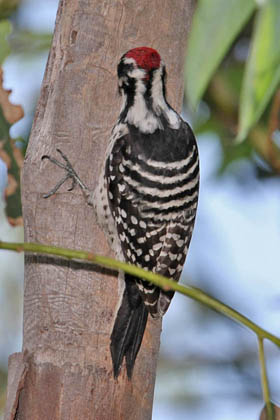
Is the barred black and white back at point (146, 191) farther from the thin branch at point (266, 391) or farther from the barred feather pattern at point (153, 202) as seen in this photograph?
the thin branch at point (266, 391)

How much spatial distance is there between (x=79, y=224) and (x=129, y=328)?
29 cm

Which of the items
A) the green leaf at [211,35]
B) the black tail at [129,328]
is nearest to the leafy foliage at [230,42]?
the green leaf at [211,35]

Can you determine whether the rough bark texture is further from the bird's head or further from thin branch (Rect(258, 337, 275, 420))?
thin branch (Rect(258, 337, 275, 420))

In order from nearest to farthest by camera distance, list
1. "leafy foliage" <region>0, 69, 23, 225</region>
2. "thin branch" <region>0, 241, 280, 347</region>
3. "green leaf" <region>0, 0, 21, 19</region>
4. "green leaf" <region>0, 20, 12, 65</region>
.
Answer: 1. "thin branch" <region>0, 241, 280, 347</region>
2. "green leaf" <region>0, 20, 12, 65</region>
3. "leafy foliage" <region>0, 69, 23, 225</region>
4. "green leaf" <region>0, 0, 21, 19</region>

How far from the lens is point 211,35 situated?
1.09 meters

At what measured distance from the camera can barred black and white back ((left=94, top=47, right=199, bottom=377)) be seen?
75.3 inches

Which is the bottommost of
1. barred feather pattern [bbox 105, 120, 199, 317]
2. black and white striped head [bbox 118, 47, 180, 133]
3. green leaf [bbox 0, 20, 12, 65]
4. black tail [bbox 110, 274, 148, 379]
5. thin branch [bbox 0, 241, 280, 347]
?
thin branch [bbox 0, 241, 280, 347]

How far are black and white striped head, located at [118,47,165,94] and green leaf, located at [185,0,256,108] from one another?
81 centimetres

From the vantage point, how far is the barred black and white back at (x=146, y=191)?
1.91 metres

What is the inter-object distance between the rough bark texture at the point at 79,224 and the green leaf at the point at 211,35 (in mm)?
786

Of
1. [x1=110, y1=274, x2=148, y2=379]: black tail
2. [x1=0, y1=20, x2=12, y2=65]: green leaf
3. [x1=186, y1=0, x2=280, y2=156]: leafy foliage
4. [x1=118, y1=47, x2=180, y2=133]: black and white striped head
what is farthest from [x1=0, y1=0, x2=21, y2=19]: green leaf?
[x1=186, y1=0, x2=280, y2=156]: leafy foliage

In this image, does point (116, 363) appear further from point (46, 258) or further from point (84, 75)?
point (84, 75)

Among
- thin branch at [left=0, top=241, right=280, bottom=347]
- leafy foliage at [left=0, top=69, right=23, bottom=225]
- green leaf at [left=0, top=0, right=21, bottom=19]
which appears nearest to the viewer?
thin branch at [left=0, top=241, right=280, bottom=347]

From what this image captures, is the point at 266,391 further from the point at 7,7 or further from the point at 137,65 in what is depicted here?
the point at 7,7
